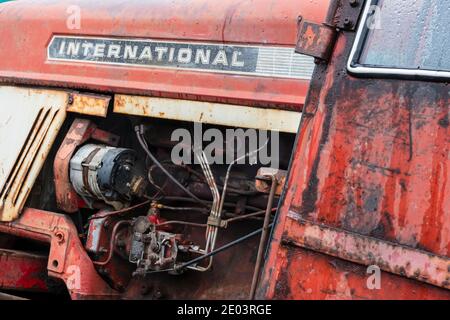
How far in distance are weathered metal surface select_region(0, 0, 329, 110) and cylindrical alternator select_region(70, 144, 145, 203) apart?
332 mm

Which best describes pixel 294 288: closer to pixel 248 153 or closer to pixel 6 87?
pixel 248 153

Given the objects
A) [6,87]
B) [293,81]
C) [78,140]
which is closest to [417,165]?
[293,81]

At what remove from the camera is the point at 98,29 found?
12.0 ft

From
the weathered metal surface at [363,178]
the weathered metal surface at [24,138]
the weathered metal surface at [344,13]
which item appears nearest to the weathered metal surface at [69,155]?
the weathered metal surface at [24,138]

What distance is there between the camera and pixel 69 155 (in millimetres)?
3430

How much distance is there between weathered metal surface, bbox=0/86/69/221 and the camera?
11.6ft

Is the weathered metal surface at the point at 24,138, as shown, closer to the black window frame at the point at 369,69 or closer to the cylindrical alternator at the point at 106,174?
the cylindrical alternator at the point at 106,174

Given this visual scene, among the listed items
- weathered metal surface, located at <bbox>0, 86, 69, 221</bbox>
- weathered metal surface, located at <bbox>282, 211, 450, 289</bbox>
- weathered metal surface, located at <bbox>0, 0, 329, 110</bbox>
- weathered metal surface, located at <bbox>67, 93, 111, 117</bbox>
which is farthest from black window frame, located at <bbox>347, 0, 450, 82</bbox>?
weathered metal surface, located at <bbox>0, 86, 69, 221</bbox>

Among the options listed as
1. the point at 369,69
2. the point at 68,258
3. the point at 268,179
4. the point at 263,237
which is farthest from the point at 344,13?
the point at 68,258

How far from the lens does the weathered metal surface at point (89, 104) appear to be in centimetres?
350

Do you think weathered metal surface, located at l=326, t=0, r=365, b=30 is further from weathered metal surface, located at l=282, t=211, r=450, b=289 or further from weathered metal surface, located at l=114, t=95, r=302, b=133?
weathered metal surface, located at l=114, t=95, r=302, b=133

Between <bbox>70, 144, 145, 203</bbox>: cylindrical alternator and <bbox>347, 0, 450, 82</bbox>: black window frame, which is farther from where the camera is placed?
<bbox>70, 144, 145, 203</bbox>: cylindrical alternator

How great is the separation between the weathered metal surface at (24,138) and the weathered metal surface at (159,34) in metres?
0.11
